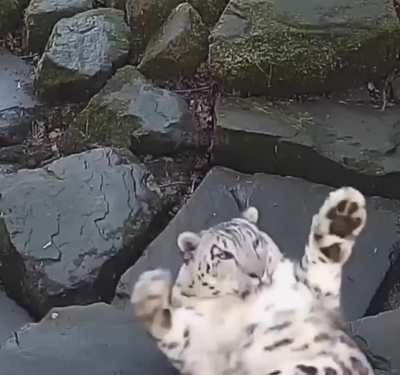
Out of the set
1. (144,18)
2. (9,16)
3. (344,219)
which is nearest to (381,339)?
(344,219)

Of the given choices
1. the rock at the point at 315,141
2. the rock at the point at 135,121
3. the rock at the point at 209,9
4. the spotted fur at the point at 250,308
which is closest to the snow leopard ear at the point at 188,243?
the spotted fur at the point at 250,308

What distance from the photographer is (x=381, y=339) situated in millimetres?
2139

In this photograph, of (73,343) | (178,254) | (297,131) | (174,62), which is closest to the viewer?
(73,343)

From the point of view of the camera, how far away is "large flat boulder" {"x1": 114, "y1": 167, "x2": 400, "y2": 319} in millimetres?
2676

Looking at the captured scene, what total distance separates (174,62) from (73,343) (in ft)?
5.00

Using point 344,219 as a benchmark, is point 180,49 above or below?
below

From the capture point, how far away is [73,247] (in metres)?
2.83

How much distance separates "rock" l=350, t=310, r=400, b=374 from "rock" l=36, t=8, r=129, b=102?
5.81 ft

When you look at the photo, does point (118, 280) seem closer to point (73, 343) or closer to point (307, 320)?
point (73, 343)

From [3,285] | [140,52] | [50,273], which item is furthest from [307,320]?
[140,52]

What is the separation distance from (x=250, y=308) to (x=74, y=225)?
1.20m

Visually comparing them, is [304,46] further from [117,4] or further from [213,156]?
[117,4]

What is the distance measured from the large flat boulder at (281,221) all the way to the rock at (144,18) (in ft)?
2.89

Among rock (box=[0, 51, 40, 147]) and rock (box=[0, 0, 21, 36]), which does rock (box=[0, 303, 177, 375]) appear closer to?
rock (box=[0, 51, 40, 147])
